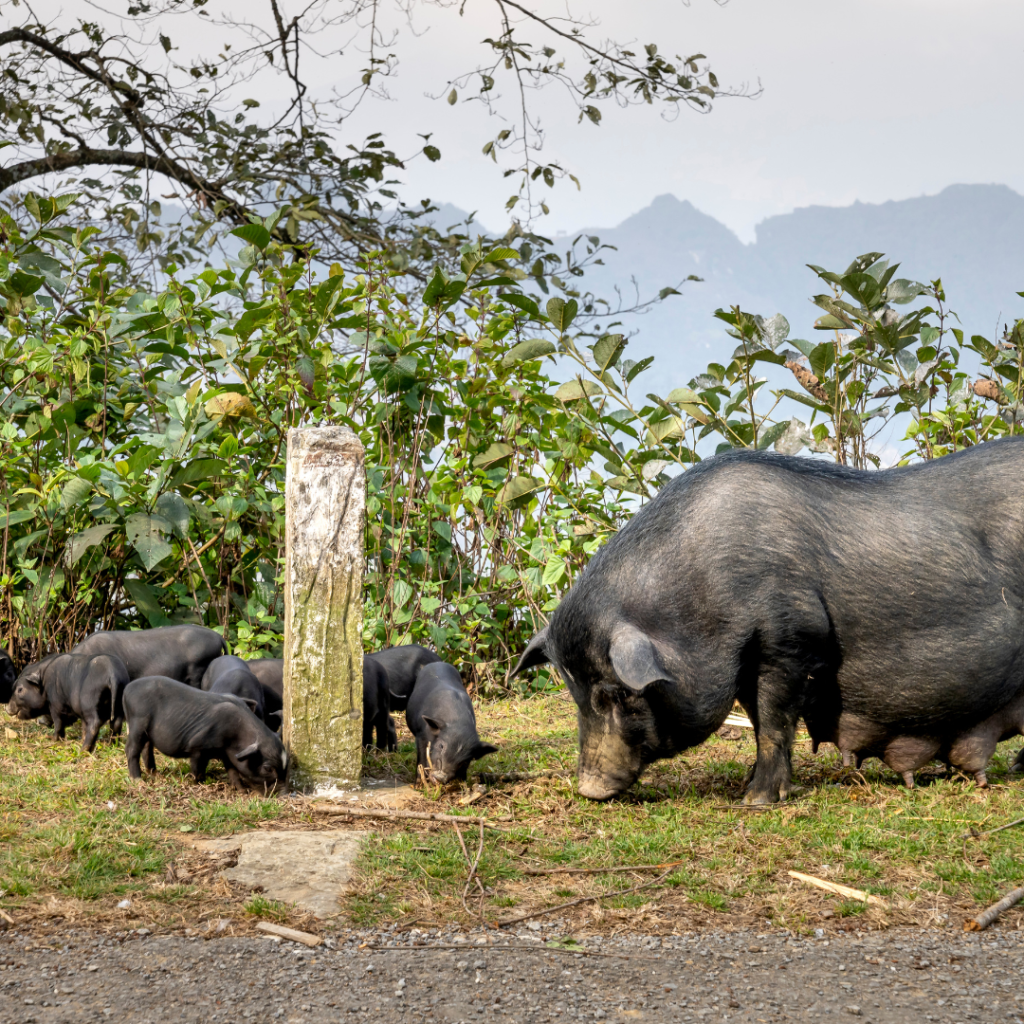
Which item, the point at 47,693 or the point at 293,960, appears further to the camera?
the point at 47,693

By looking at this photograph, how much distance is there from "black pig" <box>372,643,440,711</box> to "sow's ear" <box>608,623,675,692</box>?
75.7 inches

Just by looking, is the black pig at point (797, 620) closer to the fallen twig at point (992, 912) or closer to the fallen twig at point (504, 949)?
the fallen twig at point (992, 912)

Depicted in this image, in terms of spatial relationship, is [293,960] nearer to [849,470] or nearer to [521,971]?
[521,971]

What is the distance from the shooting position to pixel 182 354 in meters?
7.72

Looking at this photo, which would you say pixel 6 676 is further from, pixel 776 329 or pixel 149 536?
pixel 776 329

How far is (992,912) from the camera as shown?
133 inches

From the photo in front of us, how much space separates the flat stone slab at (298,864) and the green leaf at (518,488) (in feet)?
12.3

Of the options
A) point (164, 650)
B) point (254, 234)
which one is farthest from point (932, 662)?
point (254, 234)

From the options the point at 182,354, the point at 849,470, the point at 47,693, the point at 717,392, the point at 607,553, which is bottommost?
the point at 47,693

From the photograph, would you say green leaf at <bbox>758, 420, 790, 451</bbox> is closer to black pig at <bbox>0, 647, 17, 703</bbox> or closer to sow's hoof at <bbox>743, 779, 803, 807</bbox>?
sow's hoof at <bbox>743, 779, 803, 807</bbox>

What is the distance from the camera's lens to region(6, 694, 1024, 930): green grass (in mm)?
3525

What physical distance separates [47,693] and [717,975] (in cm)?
441

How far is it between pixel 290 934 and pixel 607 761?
69.9 inches

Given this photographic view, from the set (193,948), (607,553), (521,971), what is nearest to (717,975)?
(521,971)
